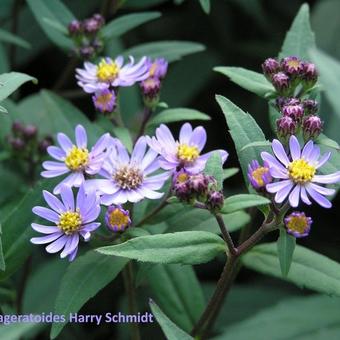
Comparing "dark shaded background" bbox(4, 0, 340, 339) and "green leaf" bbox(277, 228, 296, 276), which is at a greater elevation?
"green leaf" bbox(277, 228, 296, 276)

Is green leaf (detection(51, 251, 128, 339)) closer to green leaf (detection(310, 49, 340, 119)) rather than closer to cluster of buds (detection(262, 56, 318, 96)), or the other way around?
cluster of buds (detection(262, 56, 318, 96))

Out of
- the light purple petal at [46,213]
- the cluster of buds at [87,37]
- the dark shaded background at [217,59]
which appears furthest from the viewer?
the dark shaded background at [217,59]

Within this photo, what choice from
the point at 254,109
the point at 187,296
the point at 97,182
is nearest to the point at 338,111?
the point at 97,182

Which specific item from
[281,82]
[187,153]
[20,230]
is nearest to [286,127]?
[281,82]

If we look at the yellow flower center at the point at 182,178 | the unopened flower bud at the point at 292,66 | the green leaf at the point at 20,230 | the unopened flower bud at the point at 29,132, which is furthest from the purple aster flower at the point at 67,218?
the unopened flower bud at the point at 29,132

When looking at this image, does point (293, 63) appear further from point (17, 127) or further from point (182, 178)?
point (17, 127)

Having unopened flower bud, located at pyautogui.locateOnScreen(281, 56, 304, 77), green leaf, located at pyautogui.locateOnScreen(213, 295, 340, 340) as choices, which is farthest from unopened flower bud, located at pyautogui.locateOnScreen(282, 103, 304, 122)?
green leaf, located at pyautogui.locateOnScreen(213, 295, 340, 340)

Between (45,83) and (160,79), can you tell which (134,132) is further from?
(45,83)

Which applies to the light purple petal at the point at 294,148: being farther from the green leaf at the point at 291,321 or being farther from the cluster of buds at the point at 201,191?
the green leaf at the point at 291,321
